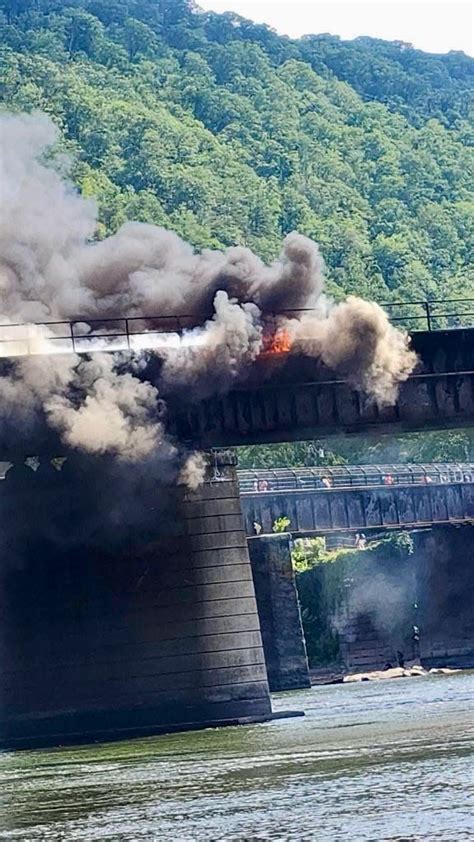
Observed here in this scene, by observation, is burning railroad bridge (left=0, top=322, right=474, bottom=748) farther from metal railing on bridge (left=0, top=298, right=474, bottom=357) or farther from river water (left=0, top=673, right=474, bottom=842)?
river water (left=0, top=673, right=474, bottom=842)

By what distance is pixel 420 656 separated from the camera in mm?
128500

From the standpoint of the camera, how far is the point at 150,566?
8162 cm

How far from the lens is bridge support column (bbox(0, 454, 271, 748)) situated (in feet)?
267

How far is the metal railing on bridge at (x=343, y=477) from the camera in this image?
128 metres

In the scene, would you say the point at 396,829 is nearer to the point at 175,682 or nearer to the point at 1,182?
the point at 175,682

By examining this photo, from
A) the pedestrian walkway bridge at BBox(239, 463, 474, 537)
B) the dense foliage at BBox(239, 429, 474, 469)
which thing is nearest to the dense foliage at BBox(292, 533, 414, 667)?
the pedestrian walkway bridge at BBox(239, 463, 474, 537)

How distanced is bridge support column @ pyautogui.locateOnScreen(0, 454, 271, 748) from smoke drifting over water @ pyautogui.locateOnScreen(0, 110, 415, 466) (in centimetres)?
216

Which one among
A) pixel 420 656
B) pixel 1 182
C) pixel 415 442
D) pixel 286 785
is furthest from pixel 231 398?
pixel 415 442

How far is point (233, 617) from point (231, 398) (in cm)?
719

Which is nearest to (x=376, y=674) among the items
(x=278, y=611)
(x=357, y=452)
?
(x=278, y=611)

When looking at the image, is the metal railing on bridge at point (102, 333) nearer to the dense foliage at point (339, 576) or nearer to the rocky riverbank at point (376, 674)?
the rocky riverbank at point (376, 674)

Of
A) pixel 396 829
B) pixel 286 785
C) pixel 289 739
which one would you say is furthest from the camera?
pixel 289 739

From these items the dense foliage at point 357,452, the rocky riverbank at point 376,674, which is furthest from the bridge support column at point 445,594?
the dense foliage at point 357,452

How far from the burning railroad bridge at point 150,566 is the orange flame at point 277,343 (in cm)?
35
